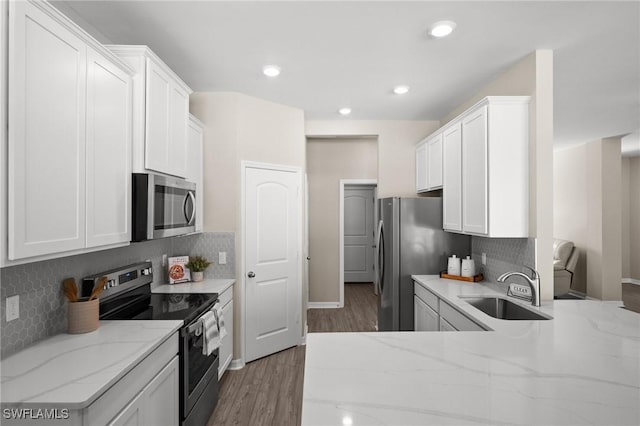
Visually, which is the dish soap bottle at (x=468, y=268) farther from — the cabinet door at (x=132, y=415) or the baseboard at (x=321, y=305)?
the cabinet door at (x=132, y=415)

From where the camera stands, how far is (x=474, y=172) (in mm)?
2777

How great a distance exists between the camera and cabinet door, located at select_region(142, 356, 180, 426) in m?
1.62

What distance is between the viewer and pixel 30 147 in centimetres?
128

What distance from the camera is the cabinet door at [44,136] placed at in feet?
3.99

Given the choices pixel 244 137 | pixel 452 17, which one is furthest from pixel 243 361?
pixel 452 17

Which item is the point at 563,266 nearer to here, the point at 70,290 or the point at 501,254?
the point at 501,254

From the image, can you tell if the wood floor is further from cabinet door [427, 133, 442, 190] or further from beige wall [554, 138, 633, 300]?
beige wall [554, 138, 633, 300]

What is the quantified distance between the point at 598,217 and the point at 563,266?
983mm

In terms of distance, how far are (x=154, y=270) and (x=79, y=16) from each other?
6.13ft

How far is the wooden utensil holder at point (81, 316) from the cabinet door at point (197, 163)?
1413mm

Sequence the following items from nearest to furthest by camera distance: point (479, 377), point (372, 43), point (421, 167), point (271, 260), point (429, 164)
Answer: point (479, 377) → point (372, 43) → point (271, 260) → point (429, 164) → point (421, 167)

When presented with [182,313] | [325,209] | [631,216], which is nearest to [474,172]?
[182,313]

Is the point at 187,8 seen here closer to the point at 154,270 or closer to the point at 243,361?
the point at 154,270

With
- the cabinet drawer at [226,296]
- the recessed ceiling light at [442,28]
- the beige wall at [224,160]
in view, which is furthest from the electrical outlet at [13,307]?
the recessed ceiling light at [442,28]
